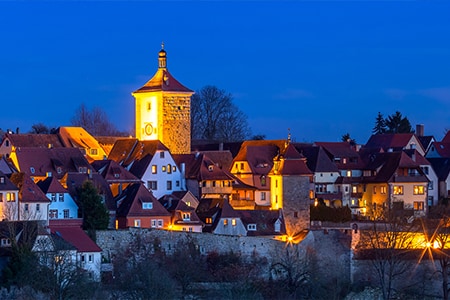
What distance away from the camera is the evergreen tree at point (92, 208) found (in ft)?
197

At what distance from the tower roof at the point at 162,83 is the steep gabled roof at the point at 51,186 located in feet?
41.0

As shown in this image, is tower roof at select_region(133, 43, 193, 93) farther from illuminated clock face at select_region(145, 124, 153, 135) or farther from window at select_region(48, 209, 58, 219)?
window at select_region(48, 209, 58, 219)

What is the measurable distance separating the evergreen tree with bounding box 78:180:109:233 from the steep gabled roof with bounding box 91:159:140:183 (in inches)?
163

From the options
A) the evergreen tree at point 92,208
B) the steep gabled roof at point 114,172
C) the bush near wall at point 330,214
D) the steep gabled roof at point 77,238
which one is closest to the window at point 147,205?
the evergreen tree at point 92,208

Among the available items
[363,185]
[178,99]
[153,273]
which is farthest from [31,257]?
[363,185]

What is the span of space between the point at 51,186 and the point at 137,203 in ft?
12.5

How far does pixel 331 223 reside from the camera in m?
67.4

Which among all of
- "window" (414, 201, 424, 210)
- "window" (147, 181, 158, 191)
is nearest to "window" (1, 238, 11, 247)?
"window" (147, 181, 158, 191)

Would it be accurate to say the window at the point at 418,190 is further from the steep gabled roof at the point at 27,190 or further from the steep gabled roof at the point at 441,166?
the steep gabled roof at the point at 27,190

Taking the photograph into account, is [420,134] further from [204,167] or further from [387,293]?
[387,293]

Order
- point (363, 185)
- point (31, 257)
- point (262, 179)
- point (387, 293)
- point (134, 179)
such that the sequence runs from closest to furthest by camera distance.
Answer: point (31, 257)
point (387, 293)
point (134, 179)
point (262, 179)
point (363, 185)

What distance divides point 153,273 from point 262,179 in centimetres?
1618

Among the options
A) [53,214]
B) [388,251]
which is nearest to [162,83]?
[53,214]

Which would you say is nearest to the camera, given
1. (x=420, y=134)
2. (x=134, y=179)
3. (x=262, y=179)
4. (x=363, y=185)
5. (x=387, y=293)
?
(x=387, y=293)
